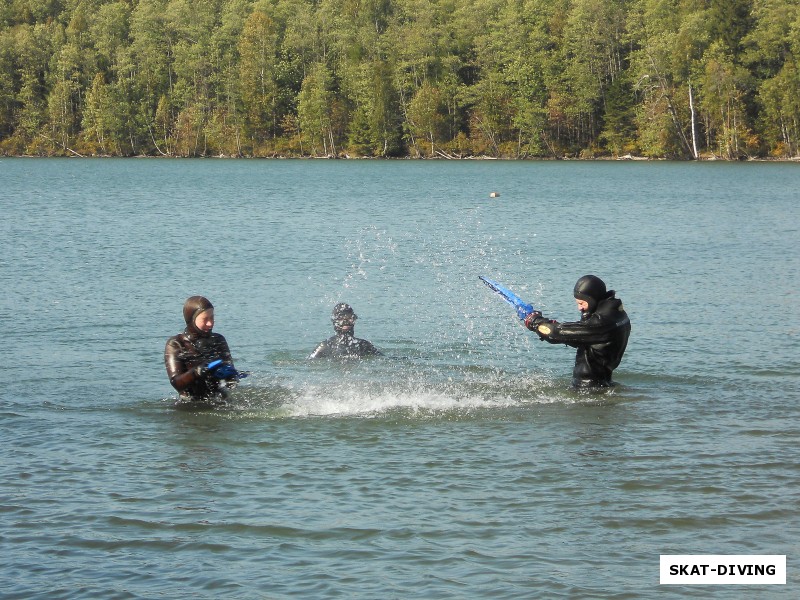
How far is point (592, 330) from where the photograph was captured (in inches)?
566

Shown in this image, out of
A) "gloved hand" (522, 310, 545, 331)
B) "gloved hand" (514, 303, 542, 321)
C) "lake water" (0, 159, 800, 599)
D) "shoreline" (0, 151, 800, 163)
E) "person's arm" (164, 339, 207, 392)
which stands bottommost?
"lake water" (0, 159, 800, 599)

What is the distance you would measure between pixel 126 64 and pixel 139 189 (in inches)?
2971

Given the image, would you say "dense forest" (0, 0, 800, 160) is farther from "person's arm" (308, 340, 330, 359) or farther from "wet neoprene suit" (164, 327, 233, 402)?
"wet neoprene suit" (164, 327, 233, 402)

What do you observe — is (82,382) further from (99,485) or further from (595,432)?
(595,432)

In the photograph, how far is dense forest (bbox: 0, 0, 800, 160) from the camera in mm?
112750

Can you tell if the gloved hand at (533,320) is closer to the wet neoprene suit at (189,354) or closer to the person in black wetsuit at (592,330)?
the person in black wetsuit at (592,330)

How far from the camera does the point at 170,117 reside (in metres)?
141

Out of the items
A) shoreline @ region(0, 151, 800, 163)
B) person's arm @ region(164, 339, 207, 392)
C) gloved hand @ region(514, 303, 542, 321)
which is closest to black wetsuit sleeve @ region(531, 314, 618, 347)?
gloved hand @ region(514, 303, 542, 321)

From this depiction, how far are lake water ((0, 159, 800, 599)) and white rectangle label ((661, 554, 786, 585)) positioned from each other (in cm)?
12

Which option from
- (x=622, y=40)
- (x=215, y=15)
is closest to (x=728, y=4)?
(x=622, y=40)

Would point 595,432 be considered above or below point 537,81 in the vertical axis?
below

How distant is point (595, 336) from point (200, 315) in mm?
4987

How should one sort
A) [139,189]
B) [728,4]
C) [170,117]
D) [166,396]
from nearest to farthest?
[166,396] < [139,189] < [728,4] < [170,117]

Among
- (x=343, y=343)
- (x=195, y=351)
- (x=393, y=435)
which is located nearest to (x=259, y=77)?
(x=343, y=343)
